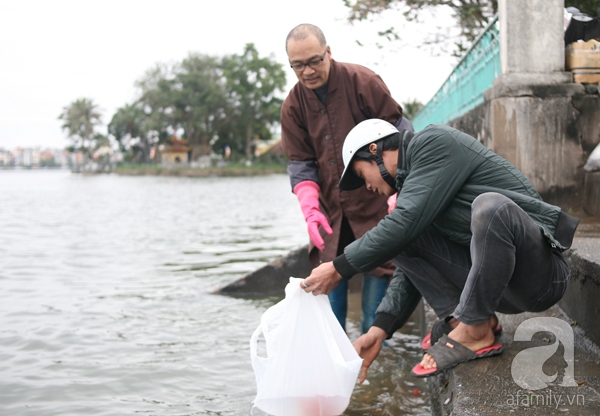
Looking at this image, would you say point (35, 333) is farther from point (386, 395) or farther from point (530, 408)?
point (530, 408)

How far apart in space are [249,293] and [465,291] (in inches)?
168

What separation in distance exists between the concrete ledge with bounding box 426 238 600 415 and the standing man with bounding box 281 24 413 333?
92 cm

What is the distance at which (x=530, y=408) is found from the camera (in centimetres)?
215

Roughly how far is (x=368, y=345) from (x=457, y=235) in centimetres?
66

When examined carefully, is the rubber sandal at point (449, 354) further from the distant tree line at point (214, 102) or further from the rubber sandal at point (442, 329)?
the distant tree line at point (214, 102)

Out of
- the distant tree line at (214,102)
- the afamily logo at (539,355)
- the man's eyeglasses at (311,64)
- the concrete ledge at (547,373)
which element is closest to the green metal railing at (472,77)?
the man's eyeglasses at (311,64)

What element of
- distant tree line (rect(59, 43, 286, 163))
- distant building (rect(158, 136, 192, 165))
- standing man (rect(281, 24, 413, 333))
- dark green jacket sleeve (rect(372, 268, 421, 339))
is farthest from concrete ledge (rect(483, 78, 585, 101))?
distant building (rect(158, 136, 192, 165))

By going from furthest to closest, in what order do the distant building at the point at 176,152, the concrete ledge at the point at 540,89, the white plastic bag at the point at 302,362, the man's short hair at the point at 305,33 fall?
the distant building at the point at 176,152
the concrete ledge at the point at 540,89
the man's short hair at the point at 305,33
the white plastic bag at the point at 302,362

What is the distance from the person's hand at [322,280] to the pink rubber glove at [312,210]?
0.61m

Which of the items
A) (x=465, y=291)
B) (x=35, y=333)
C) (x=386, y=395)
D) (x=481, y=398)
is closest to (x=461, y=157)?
(x=465, y=291)

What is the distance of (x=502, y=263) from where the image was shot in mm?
2326

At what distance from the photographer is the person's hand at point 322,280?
270cm

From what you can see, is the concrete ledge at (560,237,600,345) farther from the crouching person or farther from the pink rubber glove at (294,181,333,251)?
the pink rubber glove at (294,181,333,251)

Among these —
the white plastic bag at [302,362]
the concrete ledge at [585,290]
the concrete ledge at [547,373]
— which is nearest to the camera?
the concrete ledge at [547,373]
